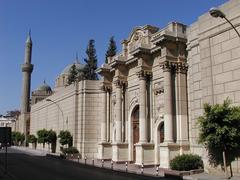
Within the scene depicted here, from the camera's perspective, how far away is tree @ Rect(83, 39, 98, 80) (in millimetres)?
57219

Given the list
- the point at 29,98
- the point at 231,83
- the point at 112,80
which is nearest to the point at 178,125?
the point at 231,83

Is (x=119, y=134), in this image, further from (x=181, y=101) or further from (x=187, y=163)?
(x=187, y=163)

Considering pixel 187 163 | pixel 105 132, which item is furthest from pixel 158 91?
pixel 105 132

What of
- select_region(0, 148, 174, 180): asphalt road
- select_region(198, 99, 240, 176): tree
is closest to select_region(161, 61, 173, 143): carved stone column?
select_region(0, 148, 174, 180): asphalt road

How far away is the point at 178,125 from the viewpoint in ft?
83.4

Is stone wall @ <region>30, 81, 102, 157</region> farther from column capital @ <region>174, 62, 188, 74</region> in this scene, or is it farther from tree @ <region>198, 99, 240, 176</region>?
tree @ <region>198, 99, 240, 176</region>

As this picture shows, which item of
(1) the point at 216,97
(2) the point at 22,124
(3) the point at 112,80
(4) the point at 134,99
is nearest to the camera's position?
(1) the point at 216,97

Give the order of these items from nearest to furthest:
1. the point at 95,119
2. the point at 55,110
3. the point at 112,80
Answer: the point at 112,80, the point at 95,119, the point at 55,110

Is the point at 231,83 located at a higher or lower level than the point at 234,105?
higher

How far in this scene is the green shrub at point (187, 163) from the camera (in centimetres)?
2002

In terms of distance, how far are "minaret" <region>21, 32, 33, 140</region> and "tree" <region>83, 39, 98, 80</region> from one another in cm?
3446

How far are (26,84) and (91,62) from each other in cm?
3569

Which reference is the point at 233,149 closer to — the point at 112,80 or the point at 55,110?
the point at 112,80

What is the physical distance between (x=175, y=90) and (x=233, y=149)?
960cm
